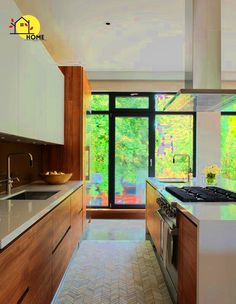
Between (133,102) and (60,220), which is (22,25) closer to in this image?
(60,220)

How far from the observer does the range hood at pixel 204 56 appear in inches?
106

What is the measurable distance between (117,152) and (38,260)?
13.8 ft

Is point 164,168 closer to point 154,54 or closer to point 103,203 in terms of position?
point 103,203

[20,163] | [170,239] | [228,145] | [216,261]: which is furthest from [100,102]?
[216,261]

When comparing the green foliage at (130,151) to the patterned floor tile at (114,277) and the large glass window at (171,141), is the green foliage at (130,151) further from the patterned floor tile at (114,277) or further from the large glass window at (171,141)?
the patterned floor tile at (114,277)

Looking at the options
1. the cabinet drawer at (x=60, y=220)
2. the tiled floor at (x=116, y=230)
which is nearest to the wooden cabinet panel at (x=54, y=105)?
the cabinet drawer at (x=60, y=220)

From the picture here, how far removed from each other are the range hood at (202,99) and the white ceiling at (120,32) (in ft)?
3.44

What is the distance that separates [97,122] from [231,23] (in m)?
3.18

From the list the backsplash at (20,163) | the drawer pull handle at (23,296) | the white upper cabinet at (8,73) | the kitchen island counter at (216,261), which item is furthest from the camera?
the backsplash at (20,163)

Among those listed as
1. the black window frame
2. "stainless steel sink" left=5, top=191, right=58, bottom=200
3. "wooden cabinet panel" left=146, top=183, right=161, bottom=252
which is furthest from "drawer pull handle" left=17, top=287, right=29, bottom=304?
the black window frame

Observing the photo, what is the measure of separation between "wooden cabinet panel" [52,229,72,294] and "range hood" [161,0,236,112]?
72.4 inches

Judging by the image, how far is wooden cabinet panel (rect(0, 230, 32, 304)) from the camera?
1.16 meters

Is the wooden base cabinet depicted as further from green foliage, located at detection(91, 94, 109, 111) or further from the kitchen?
green foliage, located at detection(91, 94, 109, 111)

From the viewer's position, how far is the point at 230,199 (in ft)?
7.00
